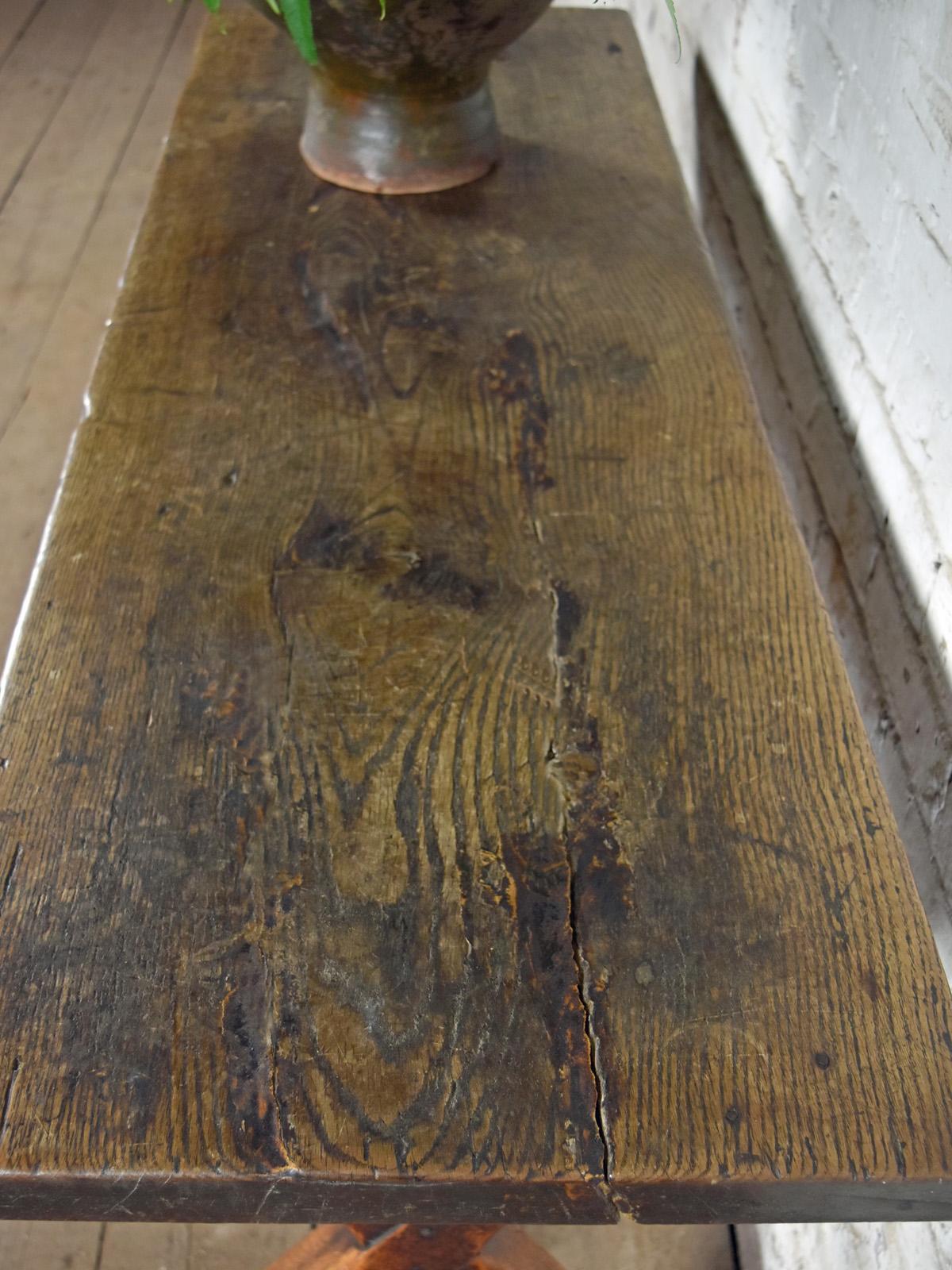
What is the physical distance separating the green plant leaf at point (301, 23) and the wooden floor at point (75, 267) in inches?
41.6

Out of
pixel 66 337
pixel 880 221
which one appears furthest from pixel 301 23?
pixel 66 337

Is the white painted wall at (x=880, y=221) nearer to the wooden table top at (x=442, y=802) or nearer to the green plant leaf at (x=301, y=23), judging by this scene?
the wooden table top at (x=442, y=802)

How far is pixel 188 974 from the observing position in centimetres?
62

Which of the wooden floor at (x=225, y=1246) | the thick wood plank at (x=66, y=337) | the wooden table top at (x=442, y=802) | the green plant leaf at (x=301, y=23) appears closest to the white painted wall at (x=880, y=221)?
the wooden table top at (x=442, y=802)

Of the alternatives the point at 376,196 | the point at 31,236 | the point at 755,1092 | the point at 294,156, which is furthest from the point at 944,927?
the point at 31,236

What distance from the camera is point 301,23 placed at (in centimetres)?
97

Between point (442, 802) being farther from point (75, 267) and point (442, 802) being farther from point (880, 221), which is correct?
point (75, 267)

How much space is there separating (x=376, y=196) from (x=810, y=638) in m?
0.70

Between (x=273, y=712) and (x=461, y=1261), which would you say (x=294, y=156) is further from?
(x=461, y=1261)

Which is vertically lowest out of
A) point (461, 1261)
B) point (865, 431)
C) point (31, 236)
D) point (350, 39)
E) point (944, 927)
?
point (31, 236)

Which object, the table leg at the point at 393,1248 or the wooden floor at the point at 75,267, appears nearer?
the table leg at the point at 393,1248

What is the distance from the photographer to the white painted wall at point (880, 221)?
92cm

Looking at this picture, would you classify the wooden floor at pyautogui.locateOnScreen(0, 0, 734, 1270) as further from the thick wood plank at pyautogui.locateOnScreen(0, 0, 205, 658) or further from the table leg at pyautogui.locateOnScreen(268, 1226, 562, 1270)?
the table leg at pyautogui.locateOnScreen(268, 1226, 562, 1270)

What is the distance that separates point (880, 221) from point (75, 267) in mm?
2007
